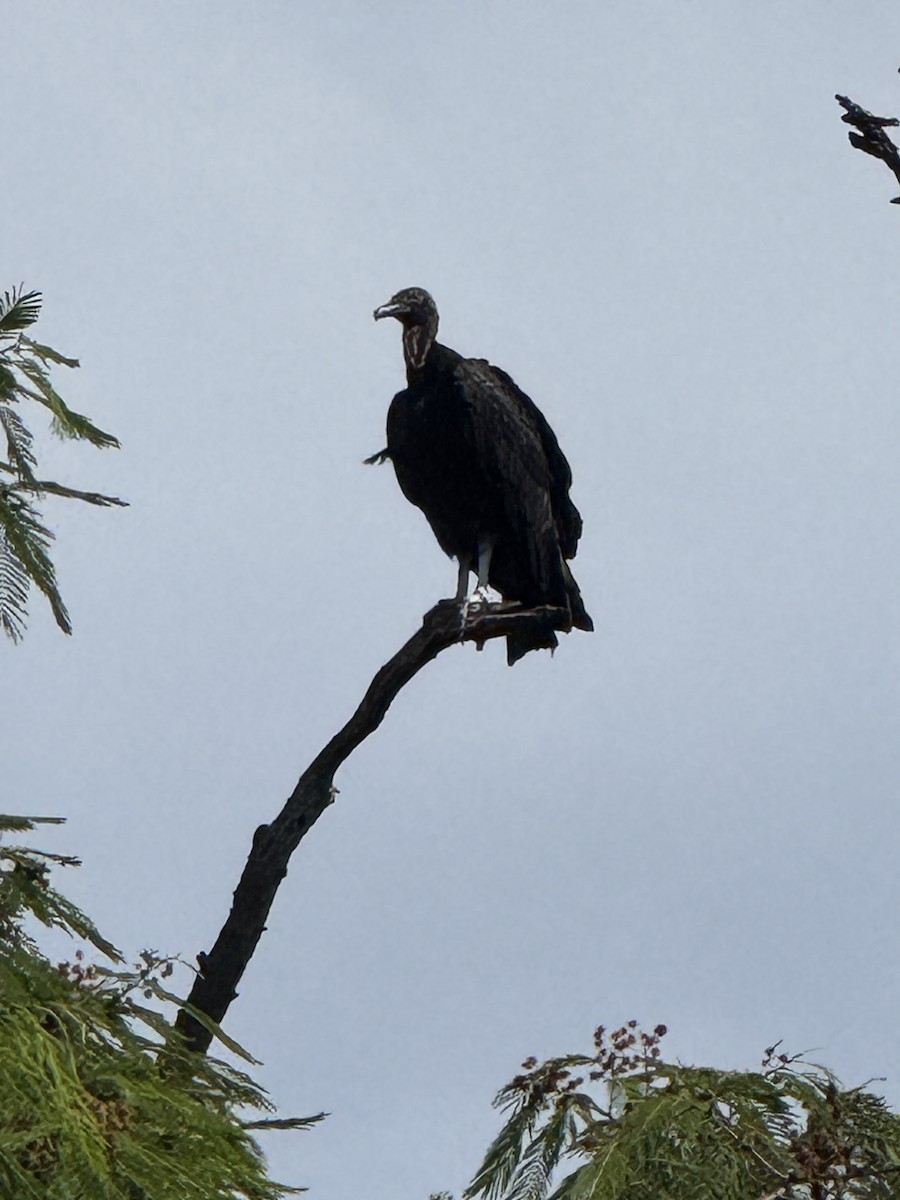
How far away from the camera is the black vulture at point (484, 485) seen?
751cm

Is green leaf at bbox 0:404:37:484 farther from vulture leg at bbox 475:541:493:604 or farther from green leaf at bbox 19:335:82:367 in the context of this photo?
vulture leg at bbox 475:541:493:604

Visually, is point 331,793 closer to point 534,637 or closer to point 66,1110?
point 534,637

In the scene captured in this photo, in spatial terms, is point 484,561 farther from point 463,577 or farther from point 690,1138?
point 690,1138

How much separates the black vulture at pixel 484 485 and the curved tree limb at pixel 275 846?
147 centimetres

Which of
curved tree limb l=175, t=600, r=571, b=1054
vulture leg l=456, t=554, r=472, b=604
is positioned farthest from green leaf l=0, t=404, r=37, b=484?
vulture leg l=456, t=554, r=472, b=604

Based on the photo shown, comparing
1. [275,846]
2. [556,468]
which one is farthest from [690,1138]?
[556,468]

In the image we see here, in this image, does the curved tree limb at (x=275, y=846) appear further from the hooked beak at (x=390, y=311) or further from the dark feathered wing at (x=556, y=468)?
the hooked beak at (x=390, y=311)

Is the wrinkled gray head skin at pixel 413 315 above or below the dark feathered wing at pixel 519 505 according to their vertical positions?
above

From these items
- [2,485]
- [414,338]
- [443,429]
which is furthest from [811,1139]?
[414,338]

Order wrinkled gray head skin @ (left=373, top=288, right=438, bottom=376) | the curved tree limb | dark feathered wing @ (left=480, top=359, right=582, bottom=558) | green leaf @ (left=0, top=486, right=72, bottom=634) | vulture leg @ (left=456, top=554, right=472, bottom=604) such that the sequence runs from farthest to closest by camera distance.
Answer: wrinkled gray head skin @ (left=373, top=288, right=438, bottom=376) < dark feathered wing @ (left=480, top=359, right=582, bottom=558) < vulture leg @ (left=456, top=554, right=472, bottom=604) < the curved tree limb < green leaf @ (left=0, top=486, right=72, bottom=634)

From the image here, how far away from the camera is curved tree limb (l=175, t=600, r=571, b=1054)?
5598 millimetres

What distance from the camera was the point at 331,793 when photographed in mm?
5754

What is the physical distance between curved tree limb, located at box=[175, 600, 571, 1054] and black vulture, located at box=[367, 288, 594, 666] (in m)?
1.47

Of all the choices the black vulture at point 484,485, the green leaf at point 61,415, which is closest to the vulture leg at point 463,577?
the black vulture at point 484,485
